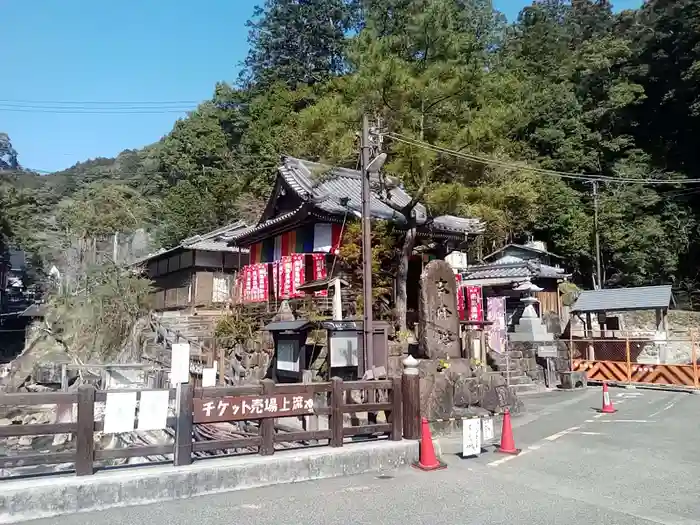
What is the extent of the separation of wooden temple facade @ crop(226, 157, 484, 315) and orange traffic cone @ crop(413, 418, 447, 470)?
9.51m

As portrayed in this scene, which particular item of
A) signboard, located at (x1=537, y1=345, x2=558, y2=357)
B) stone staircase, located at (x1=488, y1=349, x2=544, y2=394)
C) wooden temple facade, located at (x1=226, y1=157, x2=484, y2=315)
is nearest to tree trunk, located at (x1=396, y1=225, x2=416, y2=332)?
wooden temple facade, located at (x1=226, y1=157, x2=484, y2=315)

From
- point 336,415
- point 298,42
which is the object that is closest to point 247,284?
point 336,415

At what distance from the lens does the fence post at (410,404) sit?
8773 mm

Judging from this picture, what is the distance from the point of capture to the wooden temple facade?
19.9 metres

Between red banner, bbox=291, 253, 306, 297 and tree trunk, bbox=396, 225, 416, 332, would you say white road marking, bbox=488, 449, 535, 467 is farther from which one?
red banner, bbox=291, 253, 306, 297

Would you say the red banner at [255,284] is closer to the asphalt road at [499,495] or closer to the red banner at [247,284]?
the red banner at [247,284]

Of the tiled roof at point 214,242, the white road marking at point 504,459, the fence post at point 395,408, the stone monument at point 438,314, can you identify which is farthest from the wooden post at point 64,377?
the white road marking at point 504,459

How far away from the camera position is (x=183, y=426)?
7.02 m

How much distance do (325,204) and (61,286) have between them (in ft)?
61.2

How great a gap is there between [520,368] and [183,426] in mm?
16098

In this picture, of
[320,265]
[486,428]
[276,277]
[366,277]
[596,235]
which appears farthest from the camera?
[596,235]

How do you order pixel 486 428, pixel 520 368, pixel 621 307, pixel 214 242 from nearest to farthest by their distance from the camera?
pixel 486 428
pixel 520 368
pixel 621 307
pixel 214 242

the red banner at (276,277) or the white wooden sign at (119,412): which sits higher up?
the red banner at (276,277)

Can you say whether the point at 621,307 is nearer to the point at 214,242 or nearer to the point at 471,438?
the point at 471,438
